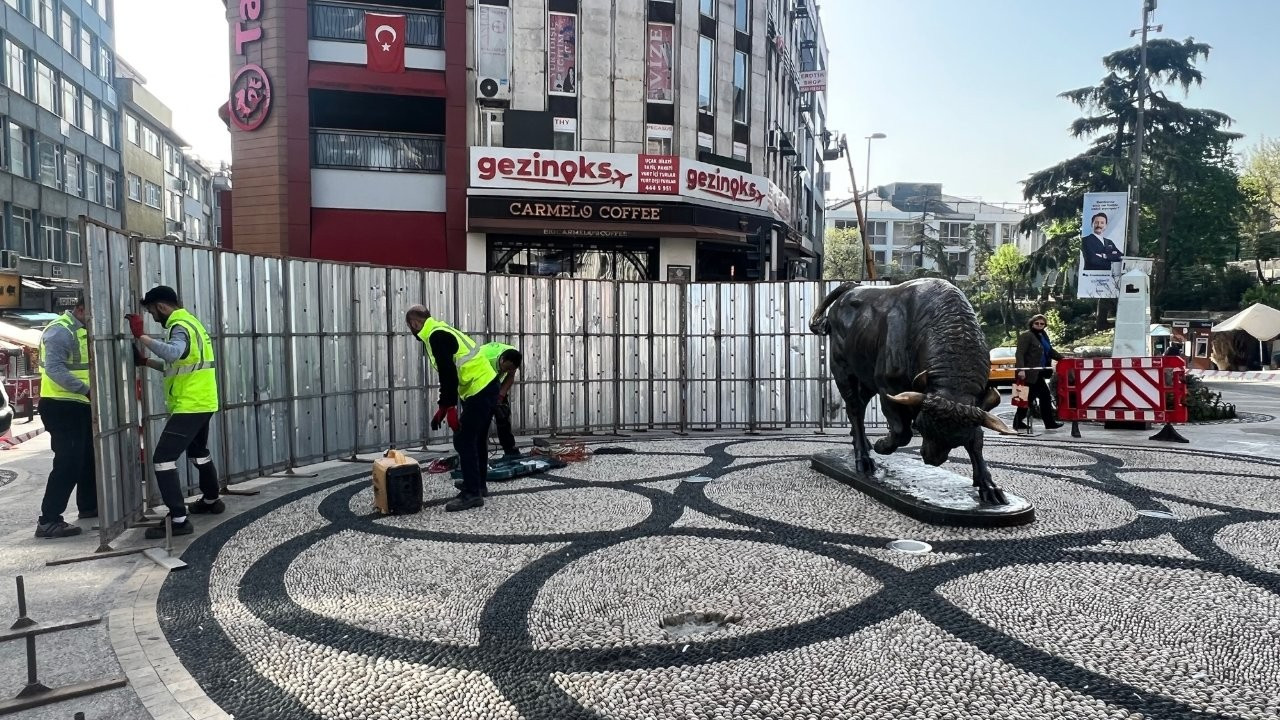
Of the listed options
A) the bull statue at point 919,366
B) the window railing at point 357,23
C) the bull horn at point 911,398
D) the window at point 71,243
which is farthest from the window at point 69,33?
the bull horn at point 911,398

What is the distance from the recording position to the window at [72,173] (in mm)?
38719

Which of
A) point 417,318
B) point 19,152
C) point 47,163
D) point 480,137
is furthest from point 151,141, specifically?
point 417,318

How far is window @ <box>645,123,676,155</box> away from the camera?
24172mm

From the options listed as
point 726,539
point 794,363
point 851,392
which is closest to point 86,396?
point 726,539

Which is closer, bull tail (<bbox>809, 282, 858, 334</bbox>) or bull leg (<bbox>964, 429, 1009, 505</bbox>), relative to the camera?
bull leg (<bbox>964, 429, 1009, 505</bbox>)

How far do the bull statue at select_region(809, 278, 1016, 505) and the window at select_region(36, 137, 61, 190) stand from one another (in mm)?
40074

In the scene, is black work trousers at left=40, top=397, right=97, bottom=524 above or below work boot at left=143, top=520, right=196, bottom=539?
above

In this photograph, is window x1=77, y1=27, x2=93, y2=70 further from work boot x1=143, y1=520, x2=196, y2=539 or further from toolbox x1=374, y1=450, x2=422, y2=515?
toolbox x1=374, y1=450, x2=422, y2=515

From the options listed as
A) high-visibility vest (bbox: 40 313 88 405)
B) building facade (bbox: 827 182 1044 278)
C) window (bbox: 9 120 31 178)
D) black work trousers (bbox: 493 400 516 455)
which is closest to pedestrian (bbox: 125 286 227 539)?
high-visibility vest (bbox: 40 313 88 405)

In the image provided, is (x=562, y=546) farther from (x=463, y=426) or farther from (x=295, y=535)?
(x=295, y=535)

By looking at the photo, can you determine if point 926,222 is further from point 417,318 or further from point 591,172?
point 417,318

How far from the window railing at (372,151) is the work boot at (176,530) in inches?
679

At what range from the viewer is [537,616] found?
4.94 m

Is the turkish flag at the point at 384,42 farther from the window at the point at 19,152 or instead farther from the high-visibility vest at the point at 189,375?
the window at the point at 19,152
